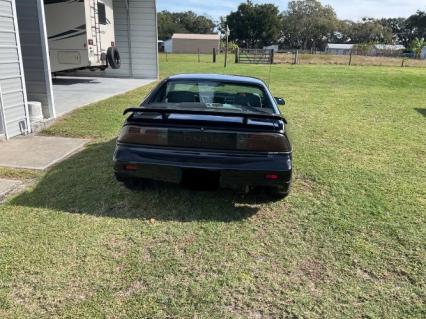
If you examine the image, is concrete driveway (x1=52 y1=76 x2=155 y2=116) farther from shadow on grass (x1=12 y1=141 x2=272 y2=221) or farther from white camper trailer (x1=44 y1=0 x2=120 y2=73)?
shadow on grass (x1=12 y1=141 x2=272 y2=221)

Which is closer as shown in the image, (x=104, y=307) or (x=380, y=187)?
(x=104, y=307)

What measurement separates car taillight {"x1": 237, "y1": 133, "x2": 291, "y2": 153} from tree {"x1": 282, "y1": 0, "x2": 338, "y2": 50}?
9156 cm

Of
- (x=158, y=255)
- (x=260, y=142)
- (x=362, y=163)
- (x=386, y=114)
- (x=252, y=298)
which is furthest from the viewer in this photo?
(x=386, y=114)

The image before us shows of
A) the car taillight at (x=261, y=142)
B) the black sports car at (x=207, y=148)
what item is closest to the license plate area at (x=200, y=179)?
the black sports car at (x=207, y=148)

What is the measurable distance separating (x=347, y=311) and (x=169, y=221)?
1672mm

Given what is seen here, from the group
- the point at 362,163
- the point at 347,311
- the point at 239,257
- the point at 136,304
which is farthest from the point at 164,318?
the point at 362,163

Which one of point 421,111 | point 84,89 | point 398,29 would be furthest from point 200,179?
point 398,29

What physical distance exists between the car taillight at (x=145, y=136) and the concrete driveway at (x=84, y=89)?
4724 mm

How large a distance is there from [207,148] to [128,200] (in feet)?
3.52

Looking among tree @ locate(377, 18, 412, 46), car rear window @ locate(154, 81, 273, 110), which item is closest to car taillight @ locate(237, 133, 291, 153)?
car rear window @ locate(154, 81, 273, 110)

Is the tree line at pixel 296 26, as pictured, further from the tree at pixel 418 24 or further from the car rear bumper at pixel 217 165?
the car rear bumper at pixel 217 165

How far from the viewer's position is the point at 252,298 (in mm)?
2510

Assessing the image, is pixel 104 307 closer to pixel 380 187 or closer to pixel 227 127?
pixel 227 127

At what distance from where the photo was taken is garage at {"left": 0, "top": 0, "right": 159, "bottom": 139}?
5727 millimetres
